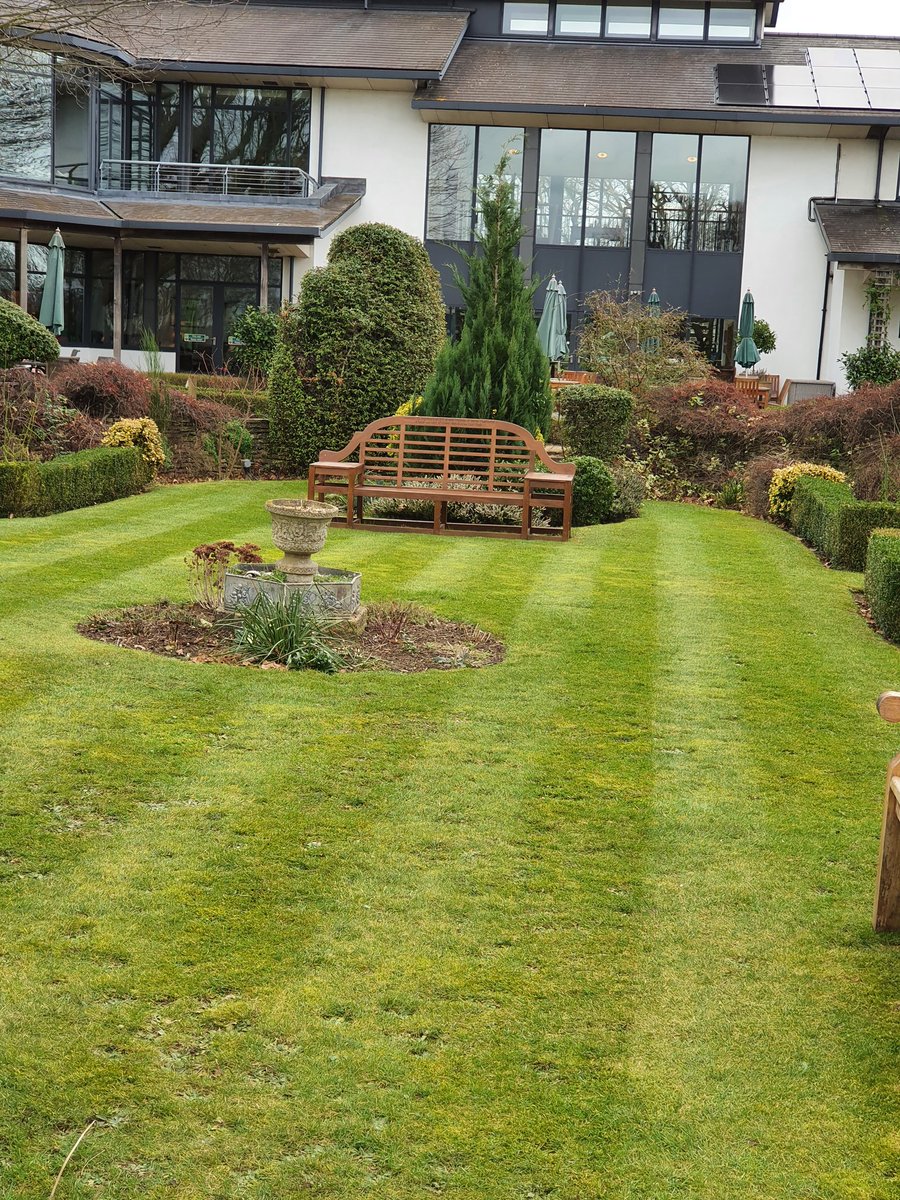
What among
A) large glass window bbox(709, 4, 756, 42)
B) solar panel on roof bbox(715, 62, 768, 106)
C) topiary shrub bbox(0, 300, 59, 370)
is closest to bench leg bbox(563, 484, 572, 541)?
topiary shrub bbox(0, 300, 59, 370)

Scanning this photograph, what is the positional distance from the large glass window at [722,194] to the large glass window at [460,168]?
4.51 m

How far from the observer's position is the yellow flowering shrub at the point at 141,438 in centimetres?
1762

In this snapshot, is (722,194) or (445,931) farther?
(722,194)

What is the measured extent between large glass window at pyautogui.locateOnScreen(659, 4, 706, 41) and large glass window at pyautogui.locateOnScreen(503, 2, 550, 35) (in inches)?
119

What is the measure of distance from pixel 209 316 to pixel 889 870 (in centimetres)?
3084

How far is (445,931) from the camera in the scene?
15.7ft

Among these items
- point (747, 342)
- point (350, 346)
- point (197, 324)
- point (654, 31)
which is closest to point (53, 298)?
point (197, 324)

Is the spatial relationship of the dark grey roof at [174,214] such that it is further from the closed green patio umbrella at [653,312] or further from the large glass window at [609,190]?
the closed green patio umbrella at [653,312]

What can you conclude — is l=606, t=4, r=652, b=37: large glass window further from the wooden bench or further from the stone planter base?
the stone planter base

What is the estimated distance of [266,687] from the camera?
787 centimetres

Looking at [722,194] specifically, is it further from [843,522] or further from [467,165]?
[843,522]

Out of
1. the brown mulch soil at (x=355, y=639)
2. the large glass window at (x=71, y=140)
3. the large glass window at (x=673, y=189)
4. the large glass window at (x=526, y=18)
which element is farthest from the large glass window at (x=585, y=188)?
the brown mulch soil at (x=355, y=639)

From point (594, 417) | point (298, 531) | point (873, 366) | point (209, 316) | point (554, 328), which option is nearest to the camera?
point (298, 531)

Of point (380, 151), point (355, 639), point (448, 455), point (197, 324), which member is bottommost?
point (355, 639)
